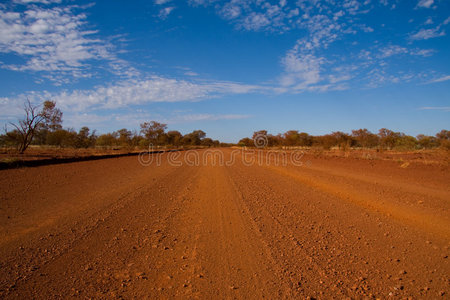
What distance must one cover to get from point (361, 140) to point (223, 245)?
6042 centimetres

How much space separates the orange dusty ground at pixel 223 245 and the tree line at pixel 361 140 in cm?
2661

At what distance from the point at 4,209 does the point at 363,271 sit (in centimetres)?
733

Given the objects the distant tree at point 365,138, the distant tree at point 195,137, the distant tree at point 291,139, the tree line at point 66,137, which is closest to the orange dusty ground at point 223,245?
the tree line at point 66,137

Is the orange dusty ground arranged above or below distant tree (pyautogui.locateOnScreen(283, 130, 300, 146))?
below

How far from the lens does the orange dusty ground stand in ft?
8.70

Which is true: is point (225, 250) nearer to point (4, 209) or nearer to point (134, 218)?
point (134, 218)

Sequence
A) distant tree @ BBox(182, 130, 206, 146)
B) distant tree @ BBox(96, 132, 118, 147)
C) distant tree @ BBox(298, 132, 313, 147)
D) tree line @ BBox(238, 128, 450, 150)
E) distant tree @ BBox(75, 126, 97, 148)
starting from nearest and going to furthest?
tree line @ BBox(238, 128, 450, 150) < distant tree @ BBox(75, 126, 97, 148) < distant tree @ BBox(96, 132, 118, 147) < distant tree @ BBox(298, 132, 313, 147) < distant tree @ BBox(182, 130, 206, 146)

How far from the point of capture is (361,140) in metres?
55.1

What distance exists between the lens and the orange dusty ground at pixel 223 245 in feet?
8.70

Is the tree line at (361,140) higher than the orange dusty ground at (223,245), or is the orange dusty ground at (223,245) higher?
the tree line at (361,140)

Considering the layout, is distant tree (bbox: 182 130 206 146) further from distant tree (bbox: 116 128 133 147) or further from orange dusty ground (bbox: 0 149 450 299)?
orange dusty ground (bbox: 0 149 450 299)

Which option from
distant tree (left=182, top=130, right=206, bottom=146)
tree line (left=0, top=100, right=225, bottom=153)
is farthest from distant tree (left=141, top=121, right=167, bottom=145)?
distant tree (left=182, top=130, right=206, bottom=146)

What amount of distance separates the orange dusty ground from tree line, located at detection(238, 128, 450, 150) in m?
26.6

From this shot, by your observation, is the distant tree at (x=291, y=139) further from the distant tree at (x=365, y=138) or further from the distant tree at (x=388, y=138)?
the distant tree at (x=388, y=138)
